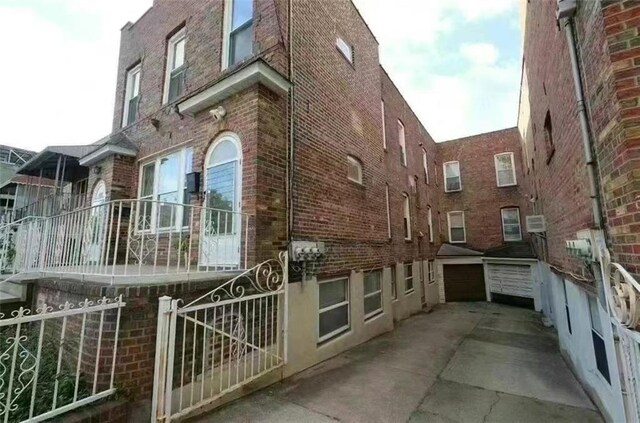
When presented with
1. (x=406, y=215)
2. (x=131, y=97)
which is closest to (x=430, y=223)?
(x=406, y=215)

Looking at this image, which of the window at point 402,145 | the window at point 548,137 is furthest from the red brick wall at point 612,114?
the window at point 402,145

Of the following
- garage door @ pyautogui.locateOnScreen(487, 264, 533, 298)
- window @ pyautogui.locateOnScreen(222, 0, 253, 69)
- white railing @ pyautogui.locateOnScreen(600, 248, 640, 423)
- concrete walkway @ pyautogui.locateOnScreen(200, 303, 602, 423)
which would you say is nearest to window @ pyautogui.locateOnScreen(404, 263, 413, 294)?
concrete walkway @ pyautogui.locateOnScreen(200, 303, 602, 423)

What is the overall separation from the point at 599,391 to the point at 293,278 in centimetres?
462

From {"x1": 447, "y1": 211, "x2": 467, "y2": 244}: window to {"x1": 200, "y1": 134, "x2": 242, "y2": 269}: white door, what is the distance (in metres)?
15.8

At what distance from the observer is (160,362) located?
3.08 meters

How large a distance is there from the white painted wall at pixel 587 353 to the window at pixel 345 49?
7.41m

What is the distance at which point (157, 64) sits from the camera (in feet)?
25.6

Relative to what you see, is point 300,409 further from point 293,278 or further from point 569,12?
point 569,12

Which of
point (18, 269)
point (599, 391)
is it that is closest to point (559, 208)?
point (599, 391)

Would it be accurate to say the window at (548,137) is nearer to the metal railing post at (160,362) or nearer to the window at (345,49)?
the window at (345,49)

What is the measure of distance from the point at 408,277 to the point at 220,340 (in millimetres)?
9019

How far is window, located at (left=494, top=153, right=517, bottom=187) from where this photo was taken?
16.3m

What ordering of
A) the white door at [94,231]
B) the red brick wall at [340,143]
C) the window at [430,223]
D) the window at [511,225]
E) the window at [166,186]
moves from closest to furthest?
the white door at [94,231] < the red brick wall at [340,143] < the window at [166,186] < the window at [430,223] < the window at [511,225]

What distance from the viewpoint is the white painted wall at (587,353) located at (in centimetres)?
304
